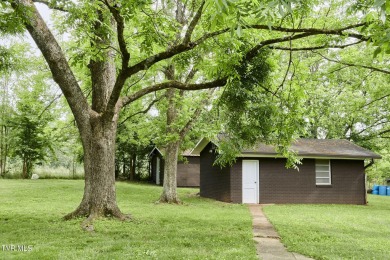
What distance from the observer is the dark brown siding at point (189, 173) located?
30250mm

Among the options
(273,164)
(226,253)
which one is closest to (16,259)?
(226,253)

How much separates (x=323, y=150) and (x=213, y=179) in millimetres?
6292

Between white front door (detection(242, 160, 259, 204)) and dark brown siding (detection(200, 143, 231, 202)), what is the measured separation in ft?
2.74

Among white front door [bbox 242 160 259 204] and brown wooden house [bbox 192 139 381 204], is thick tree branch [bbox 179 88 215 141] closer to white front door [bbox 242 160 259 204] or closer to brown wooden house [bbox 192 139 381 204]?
brown wooden house [bbox 192 139 381 204]

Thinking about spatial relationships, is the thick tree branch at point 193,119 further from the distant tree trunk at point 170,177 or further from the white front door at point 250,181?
the white front door at point 250,181

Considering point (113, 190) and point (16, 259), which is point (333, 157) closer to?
point (113, 190)

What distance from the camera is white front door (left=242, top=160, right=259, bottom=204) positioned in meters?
18.1

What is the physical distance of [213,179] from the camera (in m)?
20.5

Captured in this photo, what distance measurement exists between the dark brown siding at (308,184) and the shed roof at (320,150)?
60 cm

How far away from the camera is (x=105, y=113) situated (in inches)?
355

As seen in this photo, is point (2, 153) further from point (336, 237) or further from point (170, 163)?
point (336, 237)

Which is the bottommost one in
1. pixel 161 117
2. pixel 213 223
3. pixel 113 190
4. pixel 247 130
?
pixel 213 223

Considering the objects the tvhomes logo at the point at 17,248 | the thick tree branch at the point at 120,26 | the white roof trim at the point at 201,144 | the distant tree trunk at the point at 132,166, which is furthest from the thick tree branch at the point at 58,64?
the distant tree trunk at the point at 132,166

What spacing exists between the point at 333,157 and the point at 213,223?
431 inches
